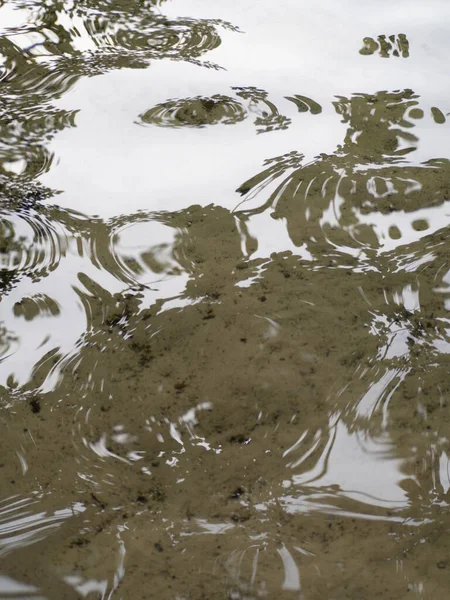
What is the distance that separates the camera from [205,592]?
1.35m

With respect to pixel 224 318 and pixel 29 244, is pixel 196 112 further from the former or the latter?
pixel 224 318

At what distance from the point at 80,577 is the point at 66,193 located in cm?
135

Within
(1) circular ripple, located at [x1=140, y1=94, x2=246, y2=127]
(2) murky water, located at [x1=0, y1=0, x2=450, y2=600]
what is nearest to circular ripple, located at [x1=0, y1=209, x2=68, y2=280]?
(2) murky water, located at [x1=0, y1=0, x2=450, y2=600]

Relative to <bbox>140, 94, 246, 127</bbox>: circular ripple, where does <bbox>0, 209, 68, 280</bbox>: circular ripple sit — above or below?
below

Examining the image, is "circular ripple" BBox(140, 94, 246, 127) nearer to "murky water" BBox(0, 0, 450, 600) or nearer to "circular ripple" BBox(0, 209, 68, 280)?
"murky water" BBox(0, 0, 450, 600)

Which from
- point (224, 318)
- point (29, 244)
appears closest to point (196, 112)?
point (29, 244)

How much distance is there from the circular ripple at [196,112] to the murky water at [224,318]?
0.04ft

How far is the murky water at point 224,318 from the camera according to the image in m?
1.42

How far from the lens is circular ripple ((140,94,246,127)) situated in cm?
255

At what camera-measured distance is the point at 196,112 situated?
102 inches

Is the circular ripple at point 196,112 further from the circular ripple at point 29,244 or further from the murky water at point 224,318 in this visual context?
the circular ripple at point 29,244

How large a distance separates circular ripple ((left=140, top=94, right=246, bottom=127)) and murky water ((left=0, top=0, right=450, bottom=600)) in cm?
1

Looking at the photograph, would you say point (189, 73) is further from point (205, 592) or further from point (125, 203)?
point (205, 592)

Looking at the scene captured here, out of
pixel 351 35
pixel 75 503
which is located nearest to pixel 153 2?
pixel 351 35
